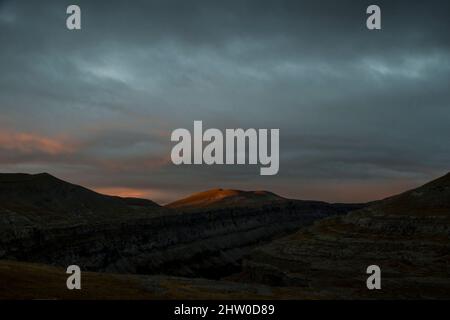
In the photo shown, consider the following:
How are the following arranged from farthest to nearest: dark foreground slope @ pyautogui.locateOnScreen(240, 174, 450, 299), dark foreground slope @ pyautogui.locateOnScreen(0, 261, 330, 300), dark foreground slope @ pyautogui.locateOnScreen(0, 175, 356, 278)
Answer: dark foreground slope @ pyautogui.locateOnScreen(0, 175, 356, 278) → dark foreground slope @ pyautogui.locateOnScreen(240, 174, 450, 299) → dark foreground slope @ pyautogui.locateOnScreen(0, 261, 330, 300)

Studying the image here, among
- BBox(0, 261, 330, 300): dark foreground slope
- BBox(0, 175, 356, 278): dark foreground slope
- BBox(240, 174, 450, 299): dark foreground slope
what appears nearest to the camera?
BBox(0, 261, 330, 300): dark foreground slope

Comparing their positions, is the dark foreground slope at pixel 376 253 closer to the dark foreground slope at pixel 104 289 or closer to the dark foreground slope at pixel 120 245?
the dark foreground slope at pixel 104 289

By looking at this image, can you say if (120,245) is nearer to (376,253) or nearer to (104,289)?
(376,253)

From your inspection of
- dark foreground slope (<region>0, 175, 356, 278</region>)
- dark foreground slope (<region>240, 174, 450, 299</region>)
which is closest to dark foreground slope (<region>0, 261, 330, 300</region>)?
dark foreground slope (<region>240, 174, 450, 299</region>)

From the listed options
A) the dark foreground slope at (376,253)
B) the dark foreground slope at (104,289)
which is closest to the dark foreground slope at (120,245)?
the dark foreground slope at (376,253)

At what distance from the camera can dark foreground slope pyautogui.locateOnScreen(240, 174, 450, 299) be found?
78688mm

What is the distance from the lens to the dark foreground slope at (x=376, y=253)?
78.7m

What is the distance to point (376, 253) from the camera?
98750 millimetres

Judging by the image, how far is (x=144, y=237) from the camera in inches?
6398

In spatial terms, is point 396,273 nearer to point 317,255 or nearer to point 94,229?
point 317,255

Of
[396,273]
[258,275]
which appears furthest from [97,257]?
[396,273]

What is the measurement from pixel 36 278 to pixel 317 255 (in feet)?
225

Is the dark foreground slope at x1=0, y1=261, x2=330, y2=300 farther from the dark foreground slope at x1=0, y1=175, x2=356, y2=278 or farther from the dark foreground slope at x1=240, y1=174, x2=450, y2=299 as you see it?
the dark foreground slope at x1=0, y1=175, x2=356, y2=278
